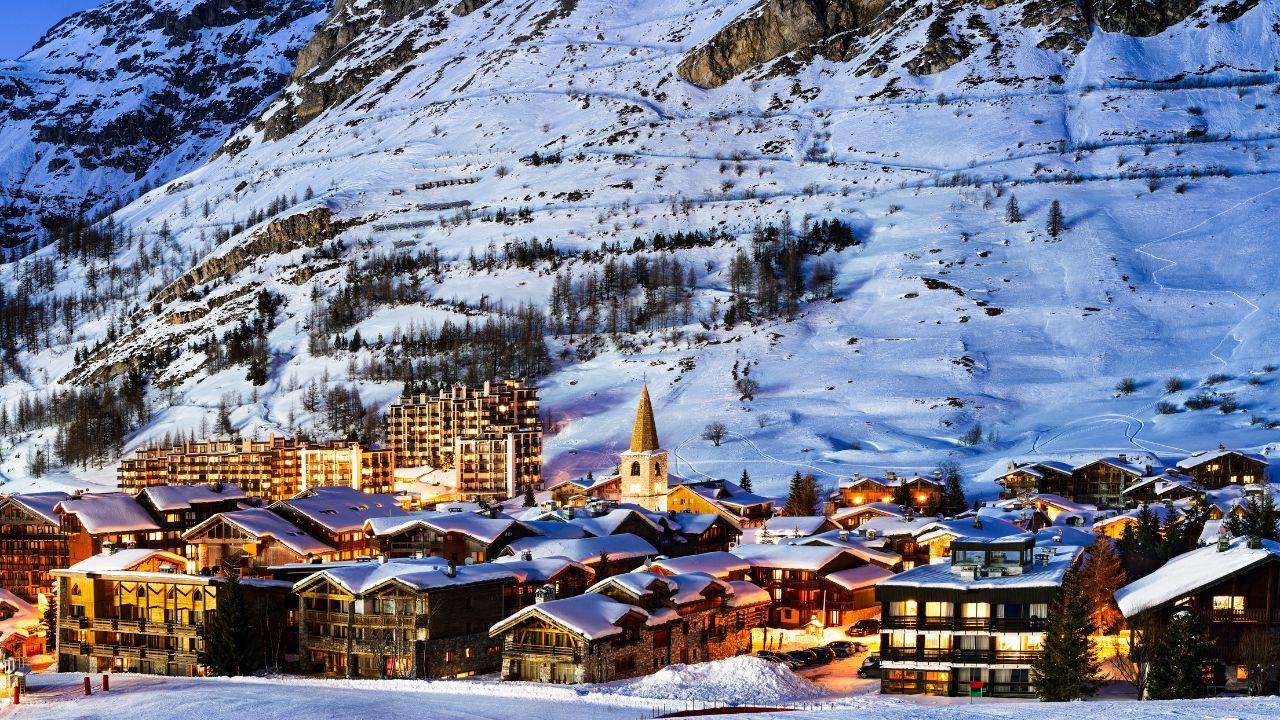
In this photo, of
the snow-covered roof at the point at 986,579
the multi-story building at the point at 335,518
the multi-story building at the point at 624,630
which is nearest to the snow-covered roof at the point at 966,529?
the multi-story building at the point at 624,630

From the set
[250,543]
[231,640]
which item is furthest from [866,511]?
[231,640]

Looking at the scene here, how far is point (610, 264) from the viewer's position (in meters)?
187

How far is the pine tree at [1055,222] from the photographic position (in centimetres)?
17538

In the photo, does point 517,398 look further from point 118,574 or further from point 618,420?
point 118,574

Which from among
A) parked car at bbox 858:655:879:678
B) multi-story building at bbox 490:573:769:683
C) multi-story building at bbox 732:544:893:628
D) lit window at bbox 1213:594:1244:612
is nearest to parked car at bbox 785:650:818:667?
parked car at bbox 858:655:879:678

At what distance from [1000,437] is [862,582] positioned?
6381cm

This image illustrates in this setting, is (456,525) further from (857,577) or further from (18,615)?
(18,615)

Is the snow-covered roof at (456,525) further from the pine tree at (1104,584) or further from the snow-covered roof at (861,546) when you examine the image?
the pine tree at (1104,584)

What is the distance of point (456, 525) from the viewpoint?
7388cm

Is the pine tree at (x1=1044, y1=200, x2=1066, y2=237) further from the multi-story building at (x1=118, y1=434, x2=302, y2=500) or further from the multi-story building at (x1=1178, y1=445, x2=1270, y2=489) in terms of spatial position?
the multi-story building at (x1=118, y1=434, x2=302, y2=500)

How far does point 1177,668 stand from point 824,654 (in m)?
16.9

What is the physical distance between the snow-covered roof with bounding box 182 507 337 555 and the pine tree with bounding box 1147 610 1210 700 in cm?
4892

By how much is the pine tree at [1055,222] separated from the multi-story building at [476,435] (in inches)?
2824

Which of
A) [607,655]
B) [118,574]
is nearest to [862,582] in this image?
[607,655]
